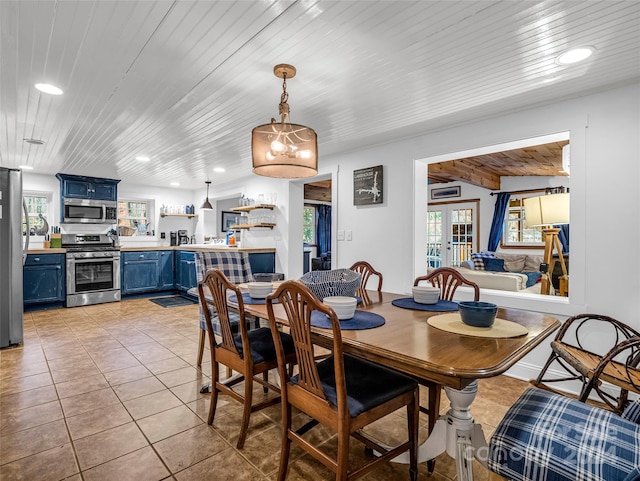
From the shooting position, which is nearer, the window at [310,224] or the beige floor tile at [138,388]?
the beige floor tile at [138,388]

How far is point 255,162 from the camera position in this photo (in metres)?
2.14

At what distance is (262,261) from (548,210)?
3753 millimetres

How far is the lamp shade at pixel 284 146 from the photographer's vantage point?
2055 mm

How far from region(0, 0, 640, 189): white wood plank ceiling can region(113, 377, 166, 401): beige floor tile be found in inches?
86.3

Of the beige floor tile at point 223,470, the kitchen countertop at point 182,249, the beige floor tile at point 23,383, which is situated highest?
the kitchen countertop at point 182,249

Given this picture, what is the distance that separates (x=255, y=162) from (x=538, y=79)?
1.98m

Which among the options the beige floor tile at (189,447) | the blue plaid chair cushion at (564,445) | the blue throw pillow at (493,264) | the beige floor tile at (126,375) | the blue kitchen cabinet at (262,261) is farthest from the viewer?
the blue throw pillow at (493,264)

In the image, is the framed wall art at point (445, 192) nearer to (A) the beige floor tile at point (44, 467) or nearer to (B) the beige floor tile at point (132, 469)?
(B) the beige floor tile at point (132, 469)

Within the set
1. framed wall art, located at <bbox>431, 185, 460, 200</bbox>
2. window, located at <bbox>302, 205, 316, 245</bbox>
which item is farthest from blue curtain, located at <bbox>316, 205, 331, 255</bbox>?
framed wall art, located at <bbox>431, 185, 460, 200</bbox>

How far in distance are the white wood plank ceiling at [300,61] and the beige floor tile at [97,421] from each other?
2.19 metres

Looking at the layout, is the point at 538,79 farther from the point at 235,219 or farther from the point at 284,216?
the point at 235,219

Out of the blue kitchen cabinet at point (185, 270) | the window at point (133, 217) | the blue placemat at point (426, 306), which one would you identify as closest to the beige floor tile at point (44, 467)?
the blue placemat at point (426, 306)

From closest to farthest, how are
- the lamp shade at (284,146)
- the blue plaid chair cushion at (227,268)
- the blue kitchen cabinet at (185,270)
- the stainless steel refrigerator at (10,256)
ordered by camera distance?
1. the lamp shade at (284,146)
2. the blue plaid chair cushion at (227,268)
3. the stainless steel refrigerator at (10,256)
4. the blue kitchen cabinet at (185,270)

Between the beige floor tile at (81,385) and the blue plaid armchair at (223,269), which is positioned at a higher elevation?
the blue plaid armchair at (223,269)
